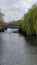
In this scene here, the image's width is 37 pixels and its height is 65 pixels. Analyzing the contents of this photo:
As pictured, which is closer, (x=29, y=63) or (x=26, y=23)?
(x=29, y=63)

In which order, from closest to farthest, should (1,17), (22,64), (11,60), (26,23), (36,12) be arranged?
(22,64)
(11,60)
(36,12)
(26,23)
(1,17)

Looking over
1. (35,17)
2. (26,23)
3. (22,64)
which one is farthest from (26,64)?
(26,23)

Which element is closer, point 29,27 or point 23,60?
point 23,60

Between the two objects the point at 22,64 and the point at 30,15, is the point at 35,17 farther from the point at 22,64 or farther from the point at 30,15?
the point at 22,64

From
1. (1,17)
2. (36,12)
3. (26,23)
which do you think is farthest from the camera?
(1,17)

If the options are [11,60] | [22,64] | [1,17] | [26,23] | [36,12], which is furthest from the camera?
[1,17]

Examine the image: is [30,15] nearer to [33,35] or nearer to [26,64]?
[33,35]

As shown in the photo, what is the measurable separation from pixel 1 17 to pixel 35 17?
212ft

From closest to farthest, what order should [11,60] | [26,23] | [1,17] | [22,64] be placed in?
[22,64], [11,60], [26,23], [1,17]

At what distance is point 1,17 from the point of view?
10031cm

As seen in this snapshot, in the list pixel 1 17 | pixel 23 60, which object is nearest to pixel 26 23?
pixel 23 60

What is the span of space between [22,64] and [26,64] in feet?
0.76

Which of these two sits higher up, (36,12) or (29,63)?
(36,12)

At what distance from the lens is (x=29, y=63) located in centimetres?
1315
